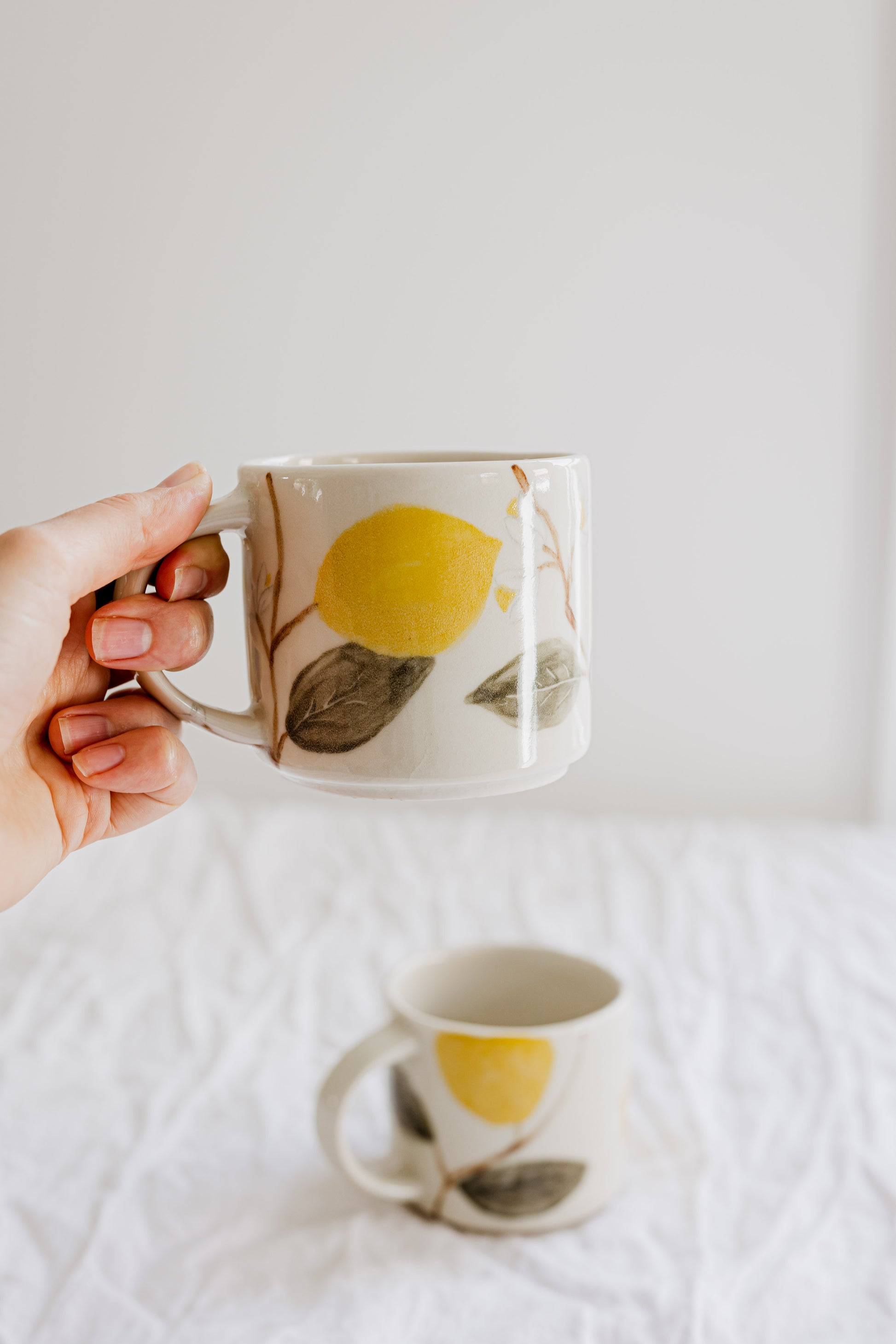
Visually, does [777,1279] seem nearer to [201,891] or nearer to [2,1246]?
[2,1246]

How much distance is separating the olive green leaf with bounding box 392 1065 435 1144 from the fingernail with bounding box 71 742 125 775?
240 millimetres

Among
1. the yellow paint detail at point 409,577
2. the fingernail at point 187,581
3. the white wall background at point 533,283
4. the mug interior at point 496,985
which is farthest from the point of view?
the white wall background at point 533,283

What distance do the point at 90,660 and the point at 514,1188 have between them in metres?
0.38

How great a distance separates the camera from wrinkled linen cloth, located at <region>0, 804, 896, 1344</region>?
59cm

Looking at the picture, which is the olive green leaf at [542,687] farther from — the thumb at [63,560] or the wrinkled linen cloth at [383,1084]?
the wrinkled linen cloth at [383,1084]

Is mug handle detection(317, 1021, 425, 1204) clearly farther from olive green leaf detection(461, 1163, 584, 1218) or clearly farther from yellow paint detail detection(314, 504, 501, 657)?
Result: yellow paint detail detection(314, 504, 501, 657)

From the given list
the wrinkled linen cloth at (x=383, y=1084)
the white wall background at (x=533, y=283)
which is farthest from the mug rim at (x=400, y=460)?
the white wall background at (x=533, y=283)

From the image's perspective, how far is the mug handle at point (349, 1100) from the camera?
0.64 m

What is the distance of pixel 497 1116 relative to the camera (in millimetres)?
627

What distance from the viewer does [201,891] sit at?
3.62 ft

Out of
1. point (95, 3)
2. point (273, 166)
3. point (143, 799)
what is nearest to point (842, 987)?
point (143, 799)

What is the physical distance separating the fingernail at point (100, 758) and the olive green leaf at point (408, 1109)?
240mm

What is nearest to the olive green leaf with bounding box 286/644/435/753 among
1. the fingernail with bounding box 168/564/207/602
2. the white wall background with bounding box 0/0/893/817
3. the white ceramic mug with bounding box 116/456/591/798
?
the white ceramic mug with bounding box 116/456/591/798

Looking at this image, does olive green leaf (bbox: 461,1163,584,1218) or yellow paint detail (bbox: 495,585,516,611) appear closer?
yellow paint detail (bbox: 495,585,516,611)
